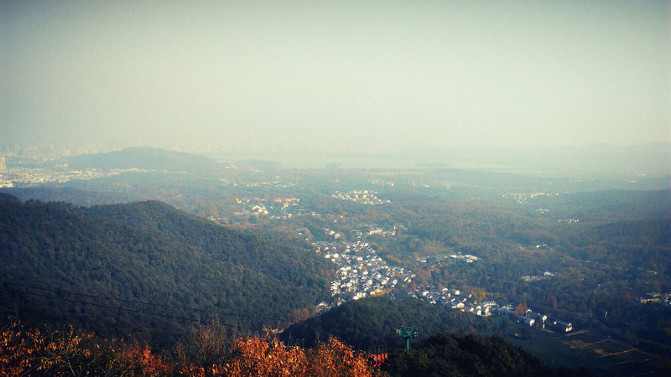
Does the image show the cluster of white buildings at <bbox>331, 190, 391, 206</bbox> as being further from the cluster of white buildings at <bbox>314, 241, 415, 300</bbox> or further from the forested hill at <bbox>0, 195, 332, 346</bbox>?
the forested hill at <bbox>0, 195, 332, 346</bbox>

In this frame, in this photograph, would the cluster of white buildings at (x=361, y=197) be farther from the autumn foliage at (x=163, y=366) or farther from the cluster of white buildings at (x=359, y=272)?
the autumn foliage at (x=163, y=366)

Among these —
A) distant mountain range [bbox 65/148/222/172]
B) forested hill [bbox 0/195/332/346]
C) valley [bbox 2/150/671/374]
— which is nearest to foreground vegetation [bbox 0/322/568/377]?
valley [bbox 2/150/671/374]

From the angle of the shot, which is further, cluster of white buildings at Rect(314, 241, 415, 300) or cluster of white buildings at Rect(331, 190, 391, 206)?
cluster of white buildings at Rect(331, 190, 391, 206)

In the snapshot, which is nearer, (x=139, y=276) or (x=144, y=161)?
(x=139, y=276)

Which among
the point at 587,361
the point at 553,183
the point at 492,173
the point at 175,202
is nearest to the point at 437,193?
the point at 553,183

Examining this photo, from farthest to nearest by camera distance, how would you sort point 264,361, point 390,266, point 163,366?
point 390,266 < point 163,366 < point 264,361

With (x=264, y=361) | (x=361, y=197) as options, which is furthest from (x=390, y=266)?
(x=361, y=197)

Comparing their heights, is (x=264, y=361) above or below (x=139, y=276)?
above

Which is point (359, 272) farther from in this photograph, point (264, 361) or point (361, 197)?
point (361, 197)
